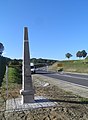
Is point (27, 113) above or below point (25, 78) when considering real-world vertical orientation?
below

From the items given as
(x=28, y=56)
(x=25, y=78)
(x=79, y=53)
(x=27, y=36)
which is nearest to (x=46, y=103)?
(x=25, y=78)

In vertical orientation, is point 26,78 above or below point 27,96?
above

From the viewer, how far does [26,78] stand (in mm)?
10094

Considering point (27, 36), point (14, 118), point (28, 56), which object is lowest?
point (14, 118)

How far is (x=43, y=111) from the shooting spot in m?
8.41

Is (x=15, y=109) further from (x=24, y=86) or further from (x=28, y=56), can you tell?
(x=28, y=56)

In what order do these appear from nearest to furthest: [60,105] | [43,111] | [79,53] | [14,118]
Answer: [14,118] → [43,111] → [60,105] → [79,53]

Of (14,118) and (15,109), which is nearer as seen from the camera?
(14,118)

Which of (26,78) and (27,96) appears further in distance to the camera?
(26,78)

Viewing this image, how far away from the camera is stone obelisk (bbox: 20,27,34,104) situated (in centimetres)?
995

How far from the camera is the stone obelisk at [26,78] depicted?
9953 mm

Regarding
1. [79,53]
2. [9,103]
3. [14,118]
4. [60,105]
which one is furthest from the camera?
[79,53]

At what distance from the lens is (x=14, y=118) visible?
778 cm

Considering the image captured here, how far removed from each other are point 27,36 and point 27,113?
132 inches
